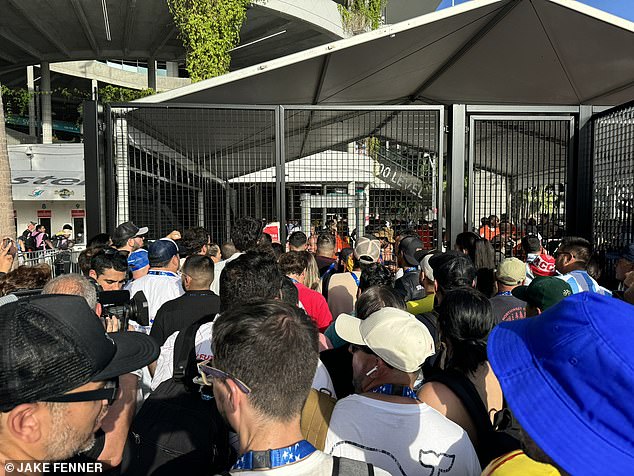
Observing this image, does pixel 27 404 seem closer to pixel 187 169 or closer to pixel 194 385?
pixel 194 385

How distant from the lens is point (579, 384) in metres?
1.14

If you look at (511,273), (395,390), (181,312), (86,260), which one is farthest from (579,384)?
(86,260)

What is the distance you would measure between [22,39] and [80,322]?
111 ft

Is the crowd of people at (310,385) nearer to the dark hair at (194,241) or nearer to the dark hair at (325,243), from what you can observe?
the dark hair at (194,241)

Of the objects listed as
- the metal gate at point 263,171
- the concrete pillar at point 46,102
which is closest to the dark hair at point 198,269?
the metal gate at point 263,171

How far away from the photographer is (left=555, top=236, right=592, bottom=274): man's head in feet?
16.2

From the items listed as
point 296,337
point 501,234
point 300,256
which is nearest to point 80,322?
point 296,337

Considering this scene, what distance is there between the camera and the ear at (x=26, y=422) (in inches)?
52.6

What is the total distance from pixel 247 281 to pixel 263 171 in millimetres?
5186

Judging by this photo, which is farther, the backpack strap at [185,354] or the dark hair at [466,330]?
the dark hair at [466,330]

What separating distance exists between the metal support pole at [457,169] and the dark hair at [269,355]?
5450 millimetres

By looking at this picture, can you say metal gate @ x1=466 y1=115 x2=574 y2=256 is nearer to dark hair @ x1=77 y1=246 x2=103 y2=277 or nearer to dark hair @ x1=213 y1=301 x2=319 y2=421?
dark hair @ x1=77 y1=246 x2=103 y2=277

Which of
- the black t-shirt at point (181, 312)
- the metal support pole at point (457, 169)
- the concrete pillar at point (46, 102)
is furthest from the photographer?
the concrete pillar at point (46, 102)

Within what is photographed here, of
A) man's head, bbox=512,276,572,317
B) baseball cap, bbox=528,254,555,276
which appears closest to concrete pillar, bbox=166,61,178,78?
baseball cap, bbox=528,254,555,276
